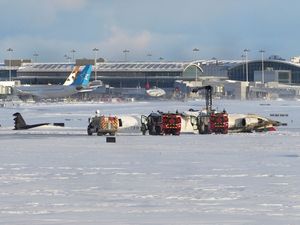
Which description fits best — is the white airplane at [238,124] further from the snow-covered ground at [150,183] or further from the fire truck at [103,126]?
the snow-covered ground at [150,183]

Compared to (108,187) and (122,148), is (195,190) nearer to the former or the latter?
(108,187)

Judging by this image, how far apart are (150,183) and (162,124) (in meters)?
31.0

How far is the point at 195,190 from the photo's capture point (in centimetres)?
2503

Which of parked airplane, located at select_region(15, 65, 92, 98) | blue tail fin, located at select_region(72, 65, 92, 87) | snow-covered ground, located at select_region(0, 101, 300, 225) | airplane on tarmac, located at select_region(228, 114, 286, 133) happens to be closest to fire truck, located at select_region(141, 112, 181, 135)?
airplane on tarmac, located at select_region(228, 114, 286, 133)

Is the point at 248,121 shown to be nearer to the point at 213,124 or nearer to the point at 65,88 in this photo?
the point at 213,124

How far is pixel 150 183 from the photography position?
1058 inches

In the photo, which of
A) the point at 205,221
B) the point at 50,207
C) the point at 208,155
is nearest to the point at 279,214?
the point at 205,221

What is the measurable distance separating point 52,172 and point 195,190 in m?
7.45

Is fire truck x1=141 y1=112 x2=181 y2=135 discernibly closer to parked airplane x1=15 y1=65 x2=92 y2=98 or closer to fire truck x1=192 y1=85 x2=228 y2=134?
fire truck x1=192 y1=85 x2=228 y2=134

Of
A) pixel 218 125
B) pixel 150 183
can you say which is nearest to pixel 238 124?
pixel 218 125

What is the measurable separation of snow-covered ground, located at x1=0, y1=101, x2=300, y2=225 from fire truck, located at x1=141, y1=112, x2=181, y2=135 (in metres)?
10.1

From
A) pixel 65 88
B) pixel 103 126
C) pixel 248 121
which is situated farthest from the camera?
pixel 65 88

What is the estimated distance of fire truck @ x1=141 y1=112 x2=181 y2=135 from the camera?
5772 centimetres

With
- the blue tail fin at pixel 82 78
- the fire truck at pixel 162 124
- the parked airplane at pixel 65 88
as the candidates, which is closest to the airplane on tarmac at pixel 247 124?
the fire truck at pixel 162 124
